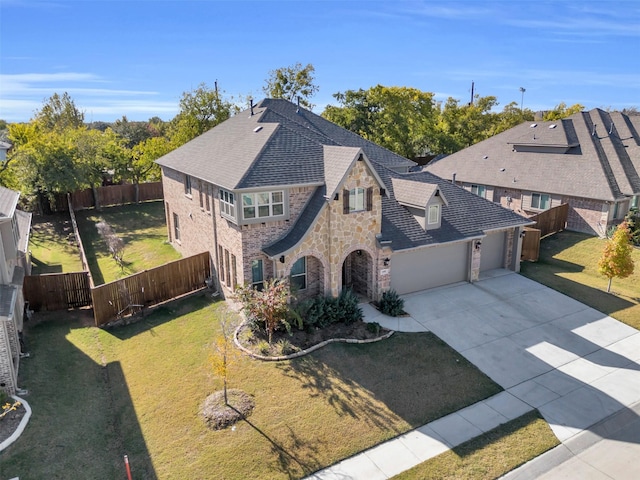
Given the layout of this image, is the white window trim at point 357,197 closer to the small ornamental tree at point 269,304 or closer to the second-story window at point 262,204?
the second-story window at point 262,204

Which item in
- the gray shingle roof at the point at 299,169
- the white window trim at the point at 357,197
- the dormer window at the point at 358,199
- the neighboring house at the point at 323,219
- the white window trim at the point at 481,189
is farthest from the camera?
the white window trim at the point at 481,189

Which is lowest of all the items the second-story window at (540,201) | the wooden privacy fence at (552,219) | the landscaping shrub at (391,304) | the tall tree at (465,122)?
the landscaping shrub at (391,304)

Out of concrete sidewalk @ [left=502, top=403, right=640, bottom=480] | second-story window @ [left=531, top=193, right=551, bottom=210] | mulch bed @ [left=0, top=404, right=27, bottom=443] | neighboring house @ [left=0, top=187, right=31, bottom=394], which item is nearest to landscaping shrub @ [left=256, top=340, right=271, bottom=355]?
mulch bed @ [left=0, top=404, right=27, bottom=443]

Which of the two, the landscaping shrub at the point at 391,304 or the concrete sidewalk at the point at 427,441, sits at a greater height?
the landscaping shrub at the point at 391,304

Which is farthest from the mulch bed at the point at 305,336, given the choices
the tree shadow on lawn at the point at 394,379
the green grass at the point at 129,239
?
the green grass at the point at 129,239

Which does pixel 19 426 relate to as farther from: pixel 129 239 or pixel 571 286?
pixel 571 286

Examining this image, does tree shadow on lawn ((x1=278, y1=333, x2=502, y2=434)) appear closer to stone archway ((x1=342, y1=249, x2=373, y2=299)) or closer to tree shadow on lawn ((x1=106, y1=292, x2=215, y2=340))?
stone archway ((x1=342, y1=249, x2=373, y2=299))
